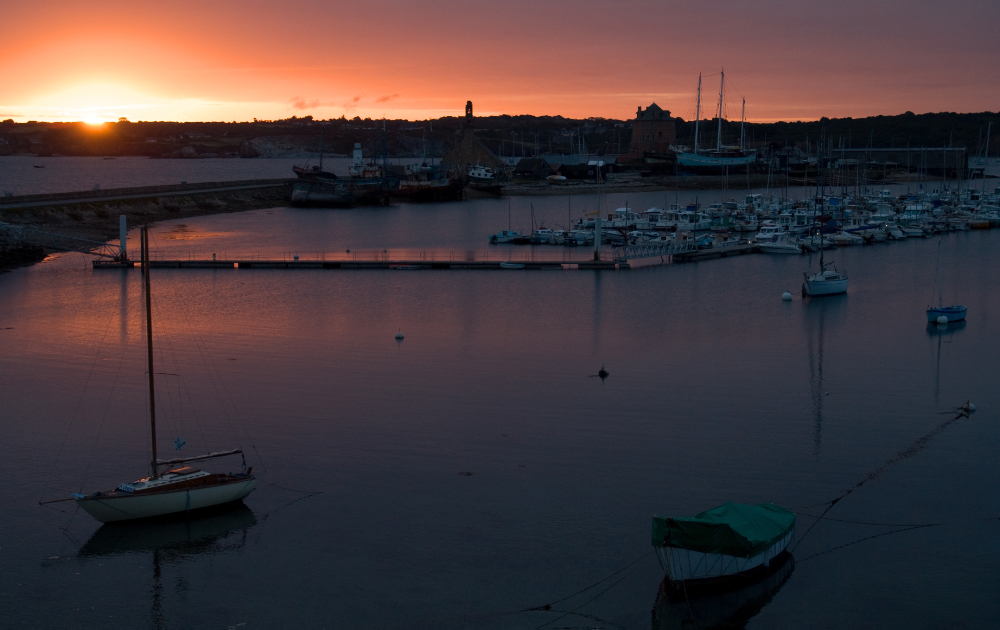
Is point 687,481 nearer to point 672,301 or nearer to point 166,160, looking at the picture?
point 672,301

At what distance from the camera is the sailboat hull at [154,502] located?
11070mm

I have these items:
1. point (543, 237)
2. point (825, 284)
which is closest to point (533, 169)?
point (543, 237)

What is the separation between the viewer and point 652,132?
105562 mm

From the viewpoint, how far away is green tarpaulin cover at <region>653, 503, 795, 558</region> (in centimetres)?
948

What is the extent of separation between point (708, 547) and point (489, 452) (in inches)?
196

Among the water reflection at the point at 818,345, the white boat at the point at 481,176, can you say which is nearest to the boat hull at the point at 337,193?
the white boat at the point at 481,176

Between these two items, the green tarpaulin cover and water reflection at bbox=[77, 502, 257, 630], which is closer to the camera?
the green tarpaulin cover

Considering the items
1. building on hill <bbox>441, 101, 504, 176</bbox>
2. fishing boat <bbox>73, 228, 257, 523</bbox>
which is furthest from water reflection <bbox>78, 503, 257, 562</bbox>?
building on hill <bbox>441, 101, 504, 176</bbox>

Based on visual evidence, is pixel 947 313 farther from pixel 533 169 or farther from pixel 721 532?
pixel 533 169

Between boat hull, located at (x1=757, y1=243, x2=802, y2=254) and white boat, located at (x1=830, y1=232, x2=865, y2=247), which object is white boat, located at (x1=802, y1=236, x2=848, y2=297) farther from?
white boat, located at (x1=830, y1=232, x2=865, y2=247)

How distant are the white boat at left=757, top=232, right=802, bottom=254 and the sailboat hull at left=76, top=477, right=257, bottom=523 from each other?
33.2 meters

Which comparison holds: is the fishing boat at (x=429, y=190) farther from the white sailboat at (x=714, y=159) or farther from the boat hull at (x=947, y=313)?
the boat hull at (x=947, y=313)

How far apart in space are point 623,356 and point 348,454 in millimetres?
8272

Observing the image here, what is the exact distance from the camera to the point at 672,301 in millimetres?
28250
